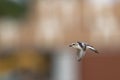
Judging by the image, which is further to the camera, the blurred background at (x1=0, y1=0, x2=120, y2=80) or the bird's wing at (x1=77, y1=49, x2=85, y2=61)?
the blurred background at (x1=0, y1=0, x2=120, y2=80)

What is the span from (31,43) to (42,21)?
6.4 inches

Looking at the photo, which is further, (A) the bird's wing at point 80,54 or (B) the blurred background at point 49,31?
(B) the blurred background at point 49,31

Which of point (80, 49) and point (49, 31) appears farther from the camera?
point (49, 31)

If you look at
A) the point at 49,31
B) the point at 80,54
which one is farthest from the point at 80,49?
the point at 49,31

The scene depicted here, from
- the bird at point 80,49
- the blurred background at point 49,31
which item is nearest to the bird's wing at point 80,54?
the bird at point 80,49

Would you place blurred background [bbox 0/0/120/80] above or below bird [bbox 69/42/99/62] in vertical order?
below

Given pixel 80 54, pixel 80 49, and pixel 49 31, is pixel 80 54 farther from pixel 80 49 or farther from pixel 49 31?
pixel 49 31

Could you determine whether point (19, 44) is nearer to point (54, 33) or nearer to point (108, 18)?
point (54, 33)

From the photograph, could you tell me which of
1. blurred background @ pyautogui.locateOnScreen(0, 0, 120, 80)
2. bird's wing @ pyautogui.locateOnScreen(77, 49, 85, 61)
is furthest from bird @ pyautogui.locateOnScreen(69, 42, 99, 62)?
blurred background @ pyautogui.locateOnScreen(0, 0, 120, 80)

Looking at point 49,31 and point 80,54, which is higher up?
point 80,54

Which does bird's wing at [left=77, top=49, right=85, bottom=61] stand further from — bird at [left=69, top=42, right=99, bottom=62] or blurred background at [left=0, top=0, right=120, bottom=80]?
blurred background at [left=0, top=0, right=120, bottom=80]

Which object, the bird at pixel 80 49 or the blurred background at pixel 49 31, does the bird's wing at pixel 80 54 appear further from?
the blurred background at pixel 49 31

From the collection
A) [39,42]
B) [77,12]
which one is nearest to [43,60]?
[39,42]

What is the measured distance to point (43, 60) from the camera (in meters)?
3.39
